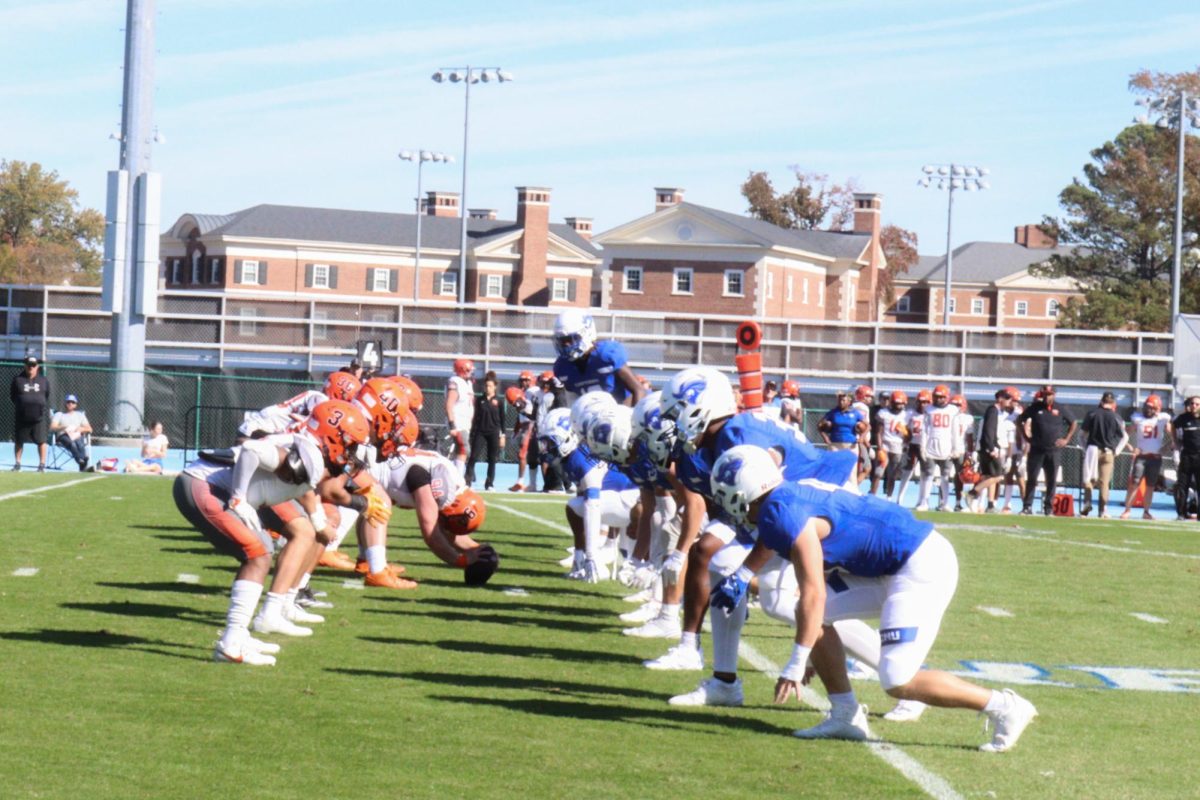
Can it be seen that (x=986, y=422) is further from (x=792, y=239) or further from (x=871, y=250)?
(x=871, y=250)

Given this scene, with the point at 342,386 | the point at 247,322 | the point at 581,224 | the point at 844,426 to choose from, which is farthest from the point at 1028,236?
the point at 342,386

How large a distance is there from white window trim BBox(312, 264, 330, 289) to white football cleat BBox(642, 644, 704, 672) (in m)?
79.6

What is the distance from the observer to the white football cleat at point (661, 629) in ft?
34.1

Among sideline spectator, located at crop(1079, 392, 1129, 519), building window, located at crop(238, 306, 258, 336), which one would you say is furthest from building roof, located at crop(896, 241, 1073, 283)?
sideline spectator, located at crop(1079, 392, 1129, 519)

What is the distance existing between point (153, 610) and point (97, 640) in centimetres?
137

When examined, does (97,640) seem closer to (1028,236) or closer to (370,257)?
(370,257)

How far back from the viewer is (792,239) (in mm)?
82750

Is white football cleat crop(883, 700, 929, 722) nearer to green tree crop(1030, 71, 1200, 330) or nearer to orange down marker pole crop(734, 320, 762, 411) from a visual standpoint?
orange down marker pole crop(734, 320, 762, 411)

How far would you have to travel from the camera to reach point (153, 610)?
35.4 ft

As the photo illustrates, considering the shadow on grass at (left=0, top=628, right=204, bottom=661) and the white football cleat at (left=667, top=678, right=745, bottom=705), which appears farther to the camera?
the shadow on grass at (left=0, top=628, right=204, bottom=661)

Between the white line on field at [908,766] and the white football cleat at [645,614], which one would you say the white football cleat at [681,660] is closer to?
the white line on field at [908,766]

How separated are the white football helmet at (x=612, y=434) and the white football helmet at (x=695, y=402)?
146 cm

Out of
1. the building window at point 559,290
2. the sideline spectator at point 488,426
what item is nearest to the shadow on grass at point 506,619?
the sideline spectator at point 488,426

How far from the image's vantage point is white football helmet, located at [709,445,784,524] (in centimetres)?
688
